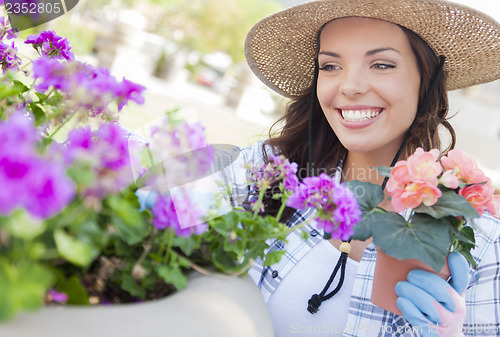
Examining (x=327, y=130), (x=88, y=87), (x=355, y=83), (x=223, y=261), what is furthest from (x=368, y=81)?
(x=88, y=87)

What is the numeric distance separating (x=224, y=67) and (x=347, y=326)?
91.4 ft

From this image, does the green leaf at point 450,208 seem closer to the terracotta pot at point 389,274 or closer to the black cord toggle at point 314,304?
the terracotta pot at point 389,274

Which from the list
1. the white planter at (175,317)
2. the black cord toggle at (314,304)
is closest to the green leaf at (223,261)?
the white planter at (175,317)

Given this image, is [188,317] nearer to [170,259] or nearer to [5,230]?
[170,259]

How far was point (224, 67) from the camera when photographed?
28.5 meters

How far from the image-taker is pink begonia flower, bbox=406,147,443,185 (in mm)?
882

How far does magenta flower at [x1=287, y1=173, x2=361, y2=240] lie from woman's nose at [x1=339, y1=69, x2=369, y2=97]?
84cm

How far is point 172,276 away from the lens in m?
0.61

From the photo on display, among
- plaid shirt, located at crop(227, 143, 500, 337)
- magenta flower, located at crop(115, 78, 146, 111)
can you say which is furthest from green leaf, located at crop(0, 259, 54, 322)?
plaid shirt, located at crop(227, 143, 500, 337)

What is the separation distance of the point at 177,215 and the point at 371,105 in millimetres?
1065

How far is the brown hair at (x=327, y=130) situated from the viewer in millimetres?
1656

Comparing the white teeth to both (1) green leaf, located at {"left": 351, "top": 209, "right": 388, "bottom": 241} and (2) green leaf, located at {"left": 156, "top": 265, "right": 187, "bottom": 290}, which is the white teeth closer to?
(1) green leaf, located at {"left": 351, "top": 209, "right": 388, "bottom": 241}

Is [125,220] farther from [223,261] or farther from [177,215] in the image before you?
[223,261]

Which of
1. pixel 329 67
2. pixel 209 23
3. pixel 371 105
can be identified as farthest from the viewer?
pixel 209 23
